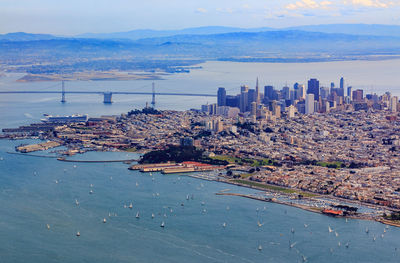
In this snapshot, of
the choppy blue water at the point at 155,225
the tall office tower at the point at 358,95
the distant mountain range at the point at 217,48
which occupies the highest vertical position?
the distant mountain range at the point at 217,48

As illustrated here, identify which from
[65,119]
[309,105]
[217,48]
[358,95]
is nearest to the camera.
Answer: [65,119]

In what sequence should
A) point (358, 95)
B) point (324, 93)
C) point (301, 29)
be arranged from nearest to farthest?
point (358, 95), point (324, 93), point (301, 29)

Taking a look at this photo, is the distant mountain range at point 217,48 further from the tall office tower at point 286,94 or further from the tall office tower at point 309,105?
the tall office tower at point 309,105

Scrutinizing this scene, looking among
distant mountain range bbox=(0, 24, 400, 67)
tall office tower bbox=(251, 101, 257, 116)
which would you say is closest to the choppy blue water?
tall office tower bbox=(251, 101, 257, 116)

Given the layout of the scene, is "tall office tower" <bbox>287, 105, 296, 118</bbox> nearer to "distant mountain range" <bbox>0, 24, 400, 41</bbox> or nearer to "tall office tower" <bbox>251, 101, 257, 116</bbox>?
"tall office tower" <bbox>251, 101, 257, 116</bbox>

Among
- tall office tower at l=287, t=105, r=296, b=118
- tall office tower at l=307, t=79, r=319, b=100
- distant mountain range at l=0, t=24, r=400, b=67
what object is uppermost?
distant mountain range at l=0, t=24, r=400, b=67

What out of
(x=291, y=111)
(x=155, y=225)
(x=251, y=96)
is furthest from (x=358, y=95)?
(x=155, y=225)

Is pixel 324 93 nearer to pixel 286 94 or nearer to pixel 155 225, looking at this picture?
pixel 286 94

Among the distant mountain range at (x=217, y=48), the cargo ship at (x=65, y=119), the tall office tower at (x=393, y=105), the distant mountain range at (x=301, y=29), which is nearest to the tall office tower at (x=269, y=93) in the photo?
the tall office tower at (x=393, y=105)
